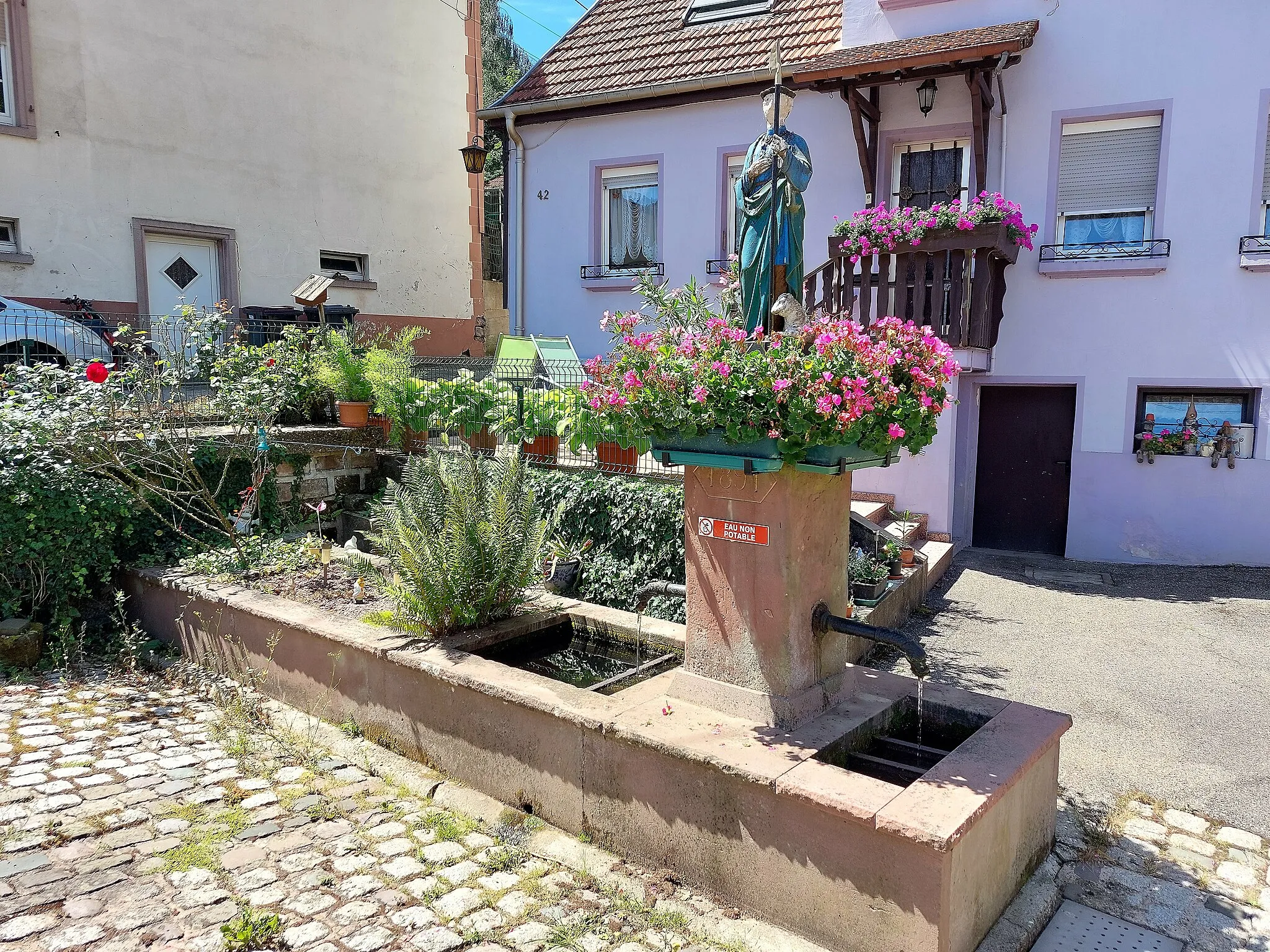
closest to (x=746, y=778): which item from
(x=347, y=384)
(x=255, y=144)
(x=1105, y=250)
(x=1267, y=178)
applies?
(x=347, y=384)

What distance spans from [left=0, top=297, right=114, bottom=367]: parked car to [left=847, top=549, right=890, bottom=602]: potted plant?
23.0 feet

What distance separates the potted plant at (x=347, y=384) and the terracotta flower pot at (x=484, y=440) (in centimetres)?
102

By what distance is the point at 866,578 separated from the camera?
6340 millimetres

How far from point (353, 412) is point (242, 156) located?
664 centimetres

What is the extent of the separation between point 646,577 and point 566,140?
302 inches

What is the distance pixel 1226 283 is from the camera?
330 inches

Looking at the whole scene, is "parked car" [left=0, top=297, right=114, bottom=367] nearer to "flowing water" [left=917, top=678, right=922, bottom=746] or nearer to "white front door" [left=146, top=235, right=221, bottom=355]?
"white front door" [left=146, top=235, right=221, bottom=355]

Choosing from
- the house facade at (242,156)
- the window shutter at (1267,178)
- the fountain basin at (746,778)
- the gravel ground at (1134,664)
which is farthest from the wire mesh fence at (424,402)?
the window shutter at (1267,178)

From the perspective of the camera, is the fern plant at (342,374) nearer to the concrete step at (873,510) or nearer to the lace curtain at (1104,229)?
the concrete step at (873,510)

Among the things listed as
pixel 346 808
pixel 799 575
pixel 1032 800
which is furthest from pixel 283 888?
pixel 1032 800

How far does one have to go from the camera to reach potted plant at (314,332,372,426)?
8.40 metres

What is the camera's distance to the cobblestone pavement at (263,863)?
3.14m

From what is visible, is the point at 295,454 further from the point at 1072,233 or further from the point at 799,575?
the point at 1072,233

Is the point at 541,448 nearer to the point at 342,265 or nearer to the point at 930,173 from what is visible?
the point at 930,173
